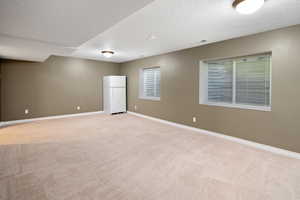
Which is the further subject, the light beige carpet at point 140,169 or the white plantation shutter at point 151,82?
the white plantation shutter at point 151,82

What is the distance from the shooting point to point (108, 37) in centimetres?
329

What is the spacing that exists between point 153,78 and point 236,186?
14.5 feet

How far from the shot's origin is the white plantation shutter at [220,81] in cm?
361

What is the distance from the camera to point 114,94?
6.29 metres

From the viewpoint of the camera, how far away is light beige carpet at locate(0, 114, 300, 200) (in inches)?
67.3

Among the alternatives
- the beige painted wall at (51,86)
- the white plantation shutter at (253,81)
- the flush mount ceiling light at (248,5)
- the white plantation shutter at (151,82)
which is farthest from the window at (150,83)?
the flush mount ceiling light at (248,5)

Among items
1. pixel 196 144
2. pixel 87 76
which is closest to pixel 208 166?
pixel 196 144

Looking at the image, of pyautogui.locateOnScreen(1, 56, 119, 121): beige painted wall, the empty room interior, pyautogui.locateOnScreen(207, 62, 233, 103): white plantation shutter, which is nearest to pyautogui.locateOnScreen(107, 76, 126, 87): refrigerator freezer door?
pyautogui.locateOnScreen(1, 56, 119, 121): beige painted wall

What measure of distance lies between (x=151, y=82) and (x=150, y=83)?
77mm

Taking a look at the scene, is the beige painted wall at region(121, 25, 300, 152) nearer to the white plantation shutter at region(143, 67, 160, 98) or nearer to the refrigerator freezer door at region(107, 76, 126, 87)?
the white plantation shutter at region(143, 67, 160, 98)

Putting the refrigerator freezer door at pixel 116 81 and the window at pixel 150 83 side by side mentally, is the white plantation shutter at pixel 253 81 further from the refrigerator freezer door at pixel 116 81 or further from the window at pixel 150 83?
the refrigerator freezer door at pixel 116 81

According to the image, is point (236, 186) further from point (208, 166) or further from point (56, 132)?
point (56, 132)

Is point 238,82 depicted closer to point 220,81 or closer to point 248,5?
point 220,81

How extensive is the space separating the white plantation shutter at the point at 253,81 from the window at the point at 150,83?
2.69m
